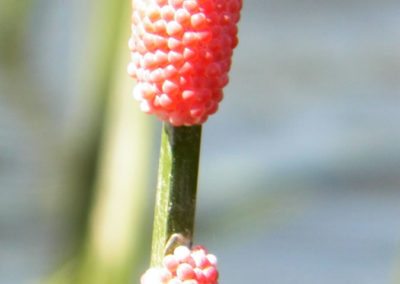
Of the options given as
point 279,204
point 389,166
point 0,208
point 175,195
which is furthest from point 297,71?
point 175,195

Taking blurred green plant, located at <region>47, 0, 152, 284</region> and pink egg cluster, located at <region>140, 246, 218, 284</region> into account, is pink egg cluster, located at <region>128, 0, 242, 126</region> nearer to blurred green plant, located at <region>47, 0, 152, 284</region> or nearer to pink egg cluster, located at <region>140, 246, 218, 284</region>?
pink egg cluster, located at <region>140, 246, 218, 284</region>

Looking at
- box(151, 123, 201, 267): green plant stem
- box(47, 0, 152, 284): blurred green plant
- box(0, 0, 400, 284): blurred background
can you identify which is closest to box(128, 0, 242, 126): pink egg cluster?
box(151, 123, 201, 267): green plant stem

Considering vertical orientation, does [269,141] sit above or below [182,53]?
below

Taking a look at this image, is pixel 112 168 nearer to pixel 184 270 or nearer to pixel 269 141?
pixel 184 270

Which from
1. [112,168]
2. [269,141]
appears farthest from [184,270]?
[269,141]

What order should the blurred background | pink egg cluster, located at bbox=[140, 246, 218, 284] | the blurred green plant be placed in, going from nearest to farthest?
1. pink egg cluster, located at bbox=[140, 246, 218, 284]
2. the blurred green plant
3. the blurred background

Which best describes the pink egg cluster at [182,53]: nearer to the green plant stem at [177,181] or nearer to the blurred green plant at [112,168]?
the green plant stem at [177,181]

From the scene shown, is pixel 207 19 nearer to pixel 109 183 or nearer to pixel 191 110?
pixel 191 110
